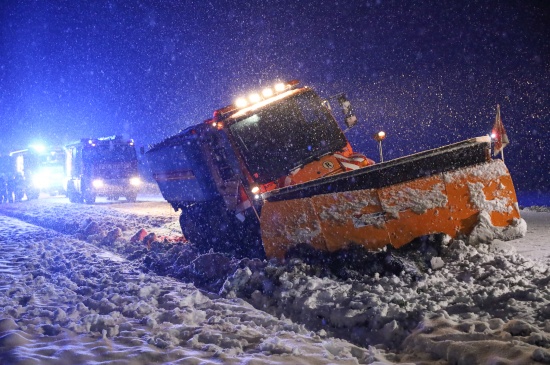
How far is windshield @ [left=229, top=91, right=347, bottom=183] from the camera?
19.8ft

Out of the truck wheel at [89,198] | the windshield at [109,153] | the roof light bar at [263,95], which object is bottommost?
the truck wheel at [89,198]

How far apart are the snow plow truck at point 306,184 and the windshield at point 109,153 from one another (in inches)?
468

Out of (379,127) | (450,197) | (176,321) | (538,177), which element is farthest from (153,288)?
(379,127)

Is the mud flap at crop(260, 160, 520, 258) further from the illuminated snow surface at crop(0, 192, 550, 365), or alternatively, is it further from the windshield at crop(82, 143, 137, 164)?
the windshield at crop(82, 143, 137, 164)

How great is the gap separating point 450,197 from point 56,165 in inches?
925

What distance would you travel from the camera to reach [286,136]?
6273mm

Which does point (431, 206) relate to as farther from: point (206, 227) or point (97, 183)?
point (97, 183)

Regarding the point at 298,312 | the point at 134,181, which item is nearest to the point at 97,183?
the point at 134,181

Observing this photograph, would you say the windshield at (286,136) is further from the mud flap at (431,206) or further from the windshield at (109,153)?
the windshield at (109,153)

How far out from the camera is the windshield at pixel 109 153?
62.5 feet

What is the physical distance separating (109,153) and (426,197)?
1796 centimetres

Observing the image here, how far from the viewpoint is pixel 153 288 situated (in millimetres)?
4578

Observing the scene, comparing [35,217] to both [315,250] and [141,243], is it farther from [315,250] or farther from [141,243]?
[315,250]

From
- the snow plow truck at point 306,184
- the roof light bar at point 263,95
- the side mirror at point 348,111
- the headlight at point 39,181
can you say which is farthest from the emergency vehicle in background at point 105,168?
the side mirror at point 348,111
